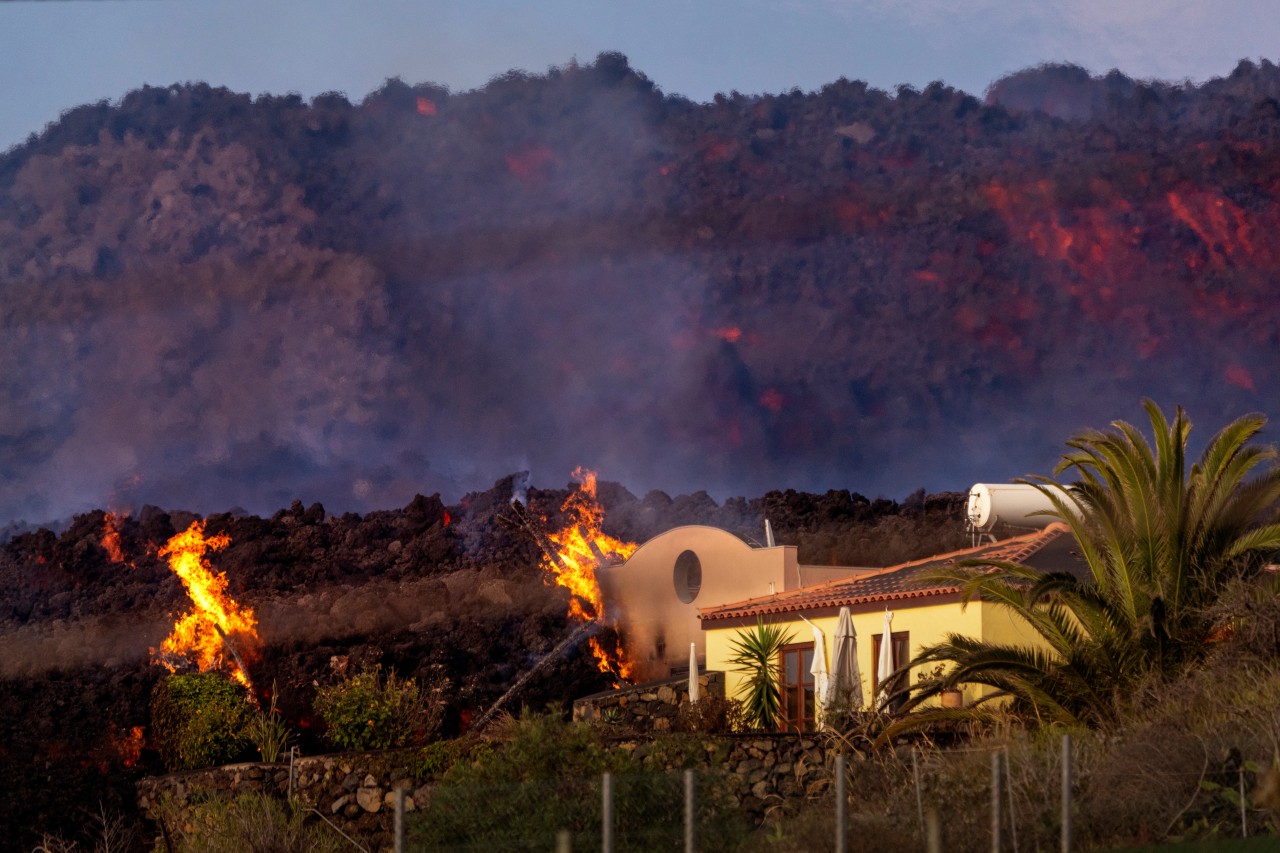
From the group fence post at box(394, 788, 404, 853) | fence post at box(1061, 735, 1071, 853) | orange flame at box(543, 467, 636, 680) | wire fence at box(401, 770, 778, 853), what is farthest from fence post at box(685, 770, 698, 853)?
orange flame at box(543, 467, 636, 680)

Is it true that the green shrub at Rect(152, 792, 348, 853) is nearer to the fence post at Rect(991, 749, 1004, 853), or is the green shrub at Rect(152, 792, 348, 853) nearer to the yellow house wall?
the yellow house wall

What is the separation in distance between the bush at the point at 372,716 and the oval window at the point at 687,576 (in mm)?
11659

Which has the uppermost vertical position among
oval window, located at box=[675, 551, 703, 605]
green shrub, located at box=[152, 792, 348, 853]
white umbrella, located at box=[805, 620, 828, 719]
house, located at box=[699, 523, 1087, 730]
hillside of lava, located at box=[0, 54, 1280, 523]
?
hillside of lava, located at box=[0, 54, 1280, 523]

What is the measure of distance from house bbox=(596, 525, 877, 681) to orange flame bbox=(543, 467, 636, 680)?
3.11 feet

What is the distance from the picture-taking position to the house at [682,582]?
43.9 meters

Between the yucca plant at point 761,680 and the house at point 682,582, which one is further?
the house at point 682,582

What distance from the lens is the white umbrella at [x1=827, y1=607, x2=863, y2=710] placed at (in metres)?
30.9

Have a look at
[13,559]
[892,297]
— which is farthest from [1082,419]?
[13,559]

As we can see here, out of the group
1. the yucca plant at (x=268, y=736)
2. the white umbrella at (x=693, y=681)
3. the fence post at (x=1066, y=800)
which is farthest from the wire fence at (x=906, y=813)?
the yucca plant at (x=268, y=736)

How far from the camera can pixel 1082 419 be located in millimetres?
91750

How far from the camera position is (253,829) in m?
26.2

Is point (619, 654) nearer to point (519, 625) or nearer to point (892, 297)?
point (519, 625)

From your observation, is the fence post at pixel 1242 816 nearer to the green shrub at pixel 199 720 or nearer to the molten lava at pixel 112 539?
the green shrub at pixel 199 720

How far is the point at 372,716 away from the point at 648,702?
20.5 ft
